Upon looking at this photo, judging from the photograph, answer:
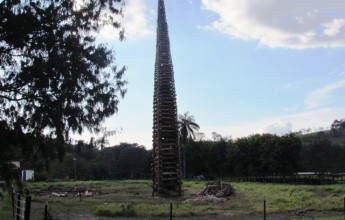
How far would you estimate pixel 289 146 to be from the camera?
86.1 meters

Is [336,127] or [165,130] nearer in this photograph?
[165,130]

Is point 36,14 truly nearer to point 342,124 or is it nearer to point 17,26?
point 17,26

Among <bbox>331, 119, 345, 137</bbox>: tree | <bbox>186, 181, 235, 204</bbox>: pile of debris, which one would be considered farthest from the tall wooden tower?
<bbox>331, 119, 345, 137</bbox>: tree

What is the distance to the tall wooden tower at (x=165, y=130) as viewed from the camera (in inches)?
1674

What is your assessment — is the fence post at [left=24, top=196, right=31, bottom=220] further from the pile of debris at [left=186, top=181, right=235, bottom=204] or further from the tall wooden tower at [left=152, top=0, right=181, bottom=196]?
the tall wooden tower at [left=152, top=0, right=181, bottom=196]

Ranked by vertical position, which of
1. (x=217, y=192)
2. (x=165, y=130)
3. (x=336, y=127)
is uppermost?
(x=336, y=127)

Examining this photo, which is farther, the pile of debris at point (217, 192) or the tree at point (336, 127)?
the tree at point (336, 127)

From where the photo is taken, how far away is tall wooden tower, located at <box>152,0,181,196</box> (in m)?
42.5

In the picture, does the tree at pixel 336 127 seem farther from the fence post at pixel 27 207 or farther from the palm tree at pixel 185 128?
the fence post at pixel 27 207

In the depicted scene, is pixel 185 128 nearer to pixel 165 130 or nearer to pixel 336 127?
pixel 165 130

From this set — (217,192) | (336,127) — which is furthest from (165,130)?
(336,127)

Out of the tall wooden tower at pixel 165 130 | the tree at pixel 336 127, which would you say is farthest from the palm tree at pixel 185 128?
the tree at pixel 336 127

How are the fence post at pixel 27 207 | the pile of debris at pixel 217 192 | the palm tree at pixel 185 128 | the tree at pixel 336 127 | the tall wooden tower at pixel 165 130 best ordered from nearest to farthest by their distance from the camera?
the fence post at pixel 27 207 → the pile of debris at pixel 217 192 → the tall wooden tower at pixel 165 130 → the palm tree at pixel 185 128 → the tree at pixel 336 127

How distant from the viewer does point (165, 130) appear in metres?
43.7
